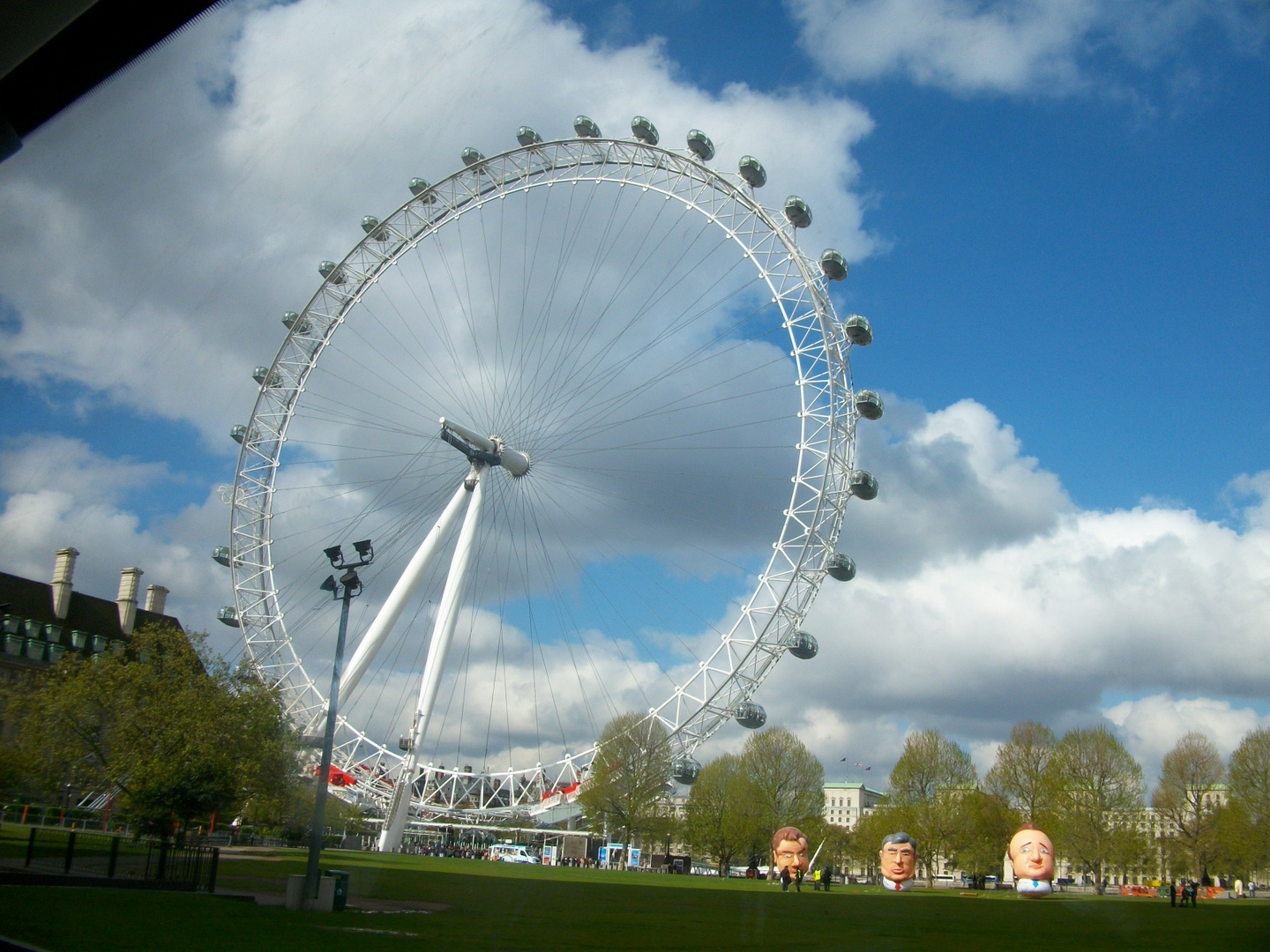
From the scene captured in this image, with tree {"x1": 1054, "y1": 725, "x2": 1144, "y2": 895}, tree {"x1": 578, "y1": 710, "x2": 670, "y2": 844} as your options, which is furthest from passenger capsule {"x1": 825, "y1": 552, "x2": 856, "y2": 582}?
tree {"x1": 1054, "y1": 725, "x2": 1144, "y2": 895}

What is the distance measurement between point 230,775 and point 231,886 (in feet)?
27.3

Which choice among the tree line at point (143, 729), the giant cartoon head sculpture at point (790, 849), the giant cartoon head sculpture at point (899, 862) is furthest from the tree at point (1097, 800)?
the tree line at point (143, 729)

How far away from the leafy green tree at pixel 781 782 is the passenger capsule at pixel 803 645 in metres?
40.9

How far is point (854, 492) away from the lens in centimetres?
3919

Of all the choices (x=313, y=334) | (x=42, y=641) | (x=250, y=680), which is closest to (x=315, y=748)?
(x=250, y=680)

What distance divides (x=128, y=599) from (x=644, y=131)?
39.7 meters

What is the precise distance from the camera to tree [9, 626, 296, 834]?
104 ft

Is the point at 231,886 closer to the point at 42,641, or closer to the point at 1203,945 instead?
the point at 1203,945

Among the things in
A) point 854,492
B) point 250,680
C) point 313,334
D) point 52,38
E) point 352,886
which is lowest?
point 352,886

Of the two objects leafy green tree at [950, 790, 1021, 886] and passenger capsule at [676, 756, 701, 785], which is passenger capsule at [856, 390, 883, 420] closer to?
passenger capsule at [676, 756, 701, 785]

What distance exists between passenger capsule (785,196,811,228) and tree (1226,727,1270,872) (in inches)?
935

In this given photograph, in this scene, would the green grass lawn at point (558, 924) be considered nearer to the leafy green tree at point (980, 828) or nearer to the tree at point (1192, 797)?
the tree at point (1192, 797)

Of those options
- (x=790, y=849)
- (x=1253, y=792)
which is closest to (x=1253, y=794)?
(x=1253, y=792)

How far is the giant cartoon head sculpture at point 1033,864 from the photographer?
130 ft
